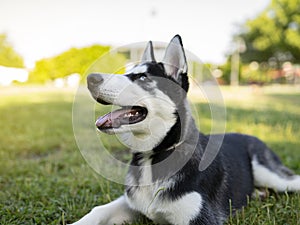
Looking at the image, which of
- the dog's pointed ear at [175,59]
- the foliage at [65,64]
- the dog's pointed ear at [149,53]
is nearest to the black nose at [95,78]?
the dog's pointed ear at [175,59]

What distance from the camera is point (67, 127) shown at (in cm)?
788

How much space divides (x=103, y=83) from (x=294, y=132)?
6.19 meters

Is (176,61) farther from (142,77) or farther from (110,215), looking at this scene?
(110,215)

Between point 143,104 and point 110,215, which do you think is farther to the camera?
point 110,215

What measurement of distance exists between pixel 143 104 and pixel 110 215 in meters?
1.05

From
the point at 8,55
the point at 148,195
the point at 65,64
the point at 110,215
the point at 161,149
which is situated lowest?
the point at 65,64

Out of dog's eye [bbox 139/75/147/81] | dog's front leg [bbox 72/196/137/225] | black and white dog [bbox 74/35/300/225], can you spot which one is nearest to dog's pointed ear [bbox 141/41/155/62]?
black and white dog [bbox 74/35/300/225]

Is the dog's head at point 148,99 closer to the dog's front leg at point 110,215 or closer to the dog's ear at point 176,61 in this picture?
the dog's ear at point 176,61

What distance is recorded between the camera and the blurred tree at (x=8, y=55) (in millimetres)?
31934

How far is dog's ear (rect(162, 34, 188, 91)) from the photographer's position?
2887mm

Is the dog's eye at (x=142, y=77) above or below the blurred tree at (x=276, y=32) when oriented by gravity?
above

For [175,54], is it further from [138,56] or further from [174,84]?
[138,56]

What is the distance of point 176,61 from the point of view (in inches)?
117

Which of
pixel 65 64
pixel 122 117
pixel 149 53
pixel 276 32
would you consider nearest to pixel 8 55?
pixel 65 64
